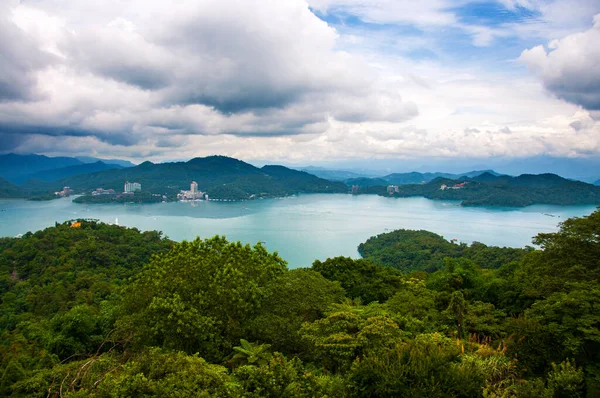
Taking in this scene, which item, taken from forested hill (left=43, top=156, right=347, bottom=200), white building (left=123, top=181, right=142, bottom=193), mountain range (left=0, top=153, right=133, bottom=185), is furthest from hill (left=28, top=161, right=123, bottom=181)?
white building (left=123, top=181, right=142, bottom=193)

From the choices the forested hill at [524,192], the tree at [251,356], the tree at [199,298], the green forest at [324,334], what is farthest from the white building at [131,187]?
the tree at [251,356]

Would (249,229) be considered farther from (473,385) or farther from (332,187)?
(332,187)

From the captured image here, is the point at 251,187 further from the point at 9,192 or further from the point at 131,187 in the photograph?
the point at 9,192

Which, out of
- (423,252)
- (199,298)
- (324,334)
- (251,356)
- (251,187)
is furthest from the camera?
(251,187)

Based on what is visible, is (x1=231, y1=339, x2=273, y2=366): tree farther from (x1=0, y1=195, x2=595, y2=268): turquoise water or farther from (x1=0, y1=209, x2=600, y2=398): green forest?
(x1=0, y1=195, x2=595, y2=268): turquoise water

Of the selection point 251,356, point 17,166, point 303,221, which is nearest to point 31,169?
point 17,166

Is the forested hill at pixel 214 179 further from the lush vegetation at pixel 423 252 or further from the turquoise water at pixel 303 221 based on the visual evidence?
the lush vegetation at pixel 423 252

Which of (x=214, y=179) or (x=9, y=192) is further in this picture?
(x=214, y=179)

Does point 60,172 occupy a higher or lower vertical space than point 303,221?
higher
